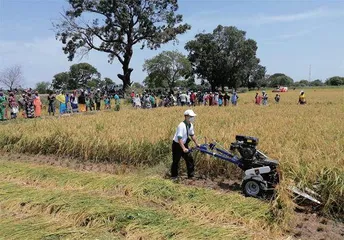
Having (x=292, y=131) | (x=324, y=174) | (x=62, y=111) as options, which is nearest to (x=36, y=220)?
(x=324, y=174)

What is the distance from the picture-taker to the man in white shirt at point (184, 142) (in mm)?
6922

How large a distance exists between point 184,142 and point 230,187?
1.30 metres

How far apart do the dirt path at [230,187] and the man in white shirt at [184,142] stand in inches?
9.8

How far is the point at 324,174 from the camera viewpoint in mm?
5648

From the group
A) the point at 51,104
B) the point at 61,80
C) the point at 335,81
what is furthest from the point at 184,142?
the point at 335,81

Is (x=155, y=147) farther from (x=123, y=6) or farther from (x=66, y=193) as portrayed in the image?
(x=123, y=6)

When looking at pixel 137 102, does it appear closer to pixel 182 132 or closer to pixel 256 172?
pixel 182 132

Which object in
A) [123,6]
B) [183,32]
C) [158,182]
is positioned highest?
[123,6]

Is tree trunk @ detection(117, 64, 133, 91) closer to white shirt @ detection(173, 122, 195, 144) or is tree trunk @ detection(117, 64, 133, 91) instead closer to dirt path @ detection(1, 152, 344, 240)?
dirt path @ detection(1, 152, 344, 240)

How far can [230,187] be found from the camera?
261 inches

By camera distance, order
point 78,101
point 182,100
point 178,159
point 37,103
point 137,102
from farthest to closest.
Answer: point 137,102, point 182,100, point 78,101, point 37,103, point 178,159

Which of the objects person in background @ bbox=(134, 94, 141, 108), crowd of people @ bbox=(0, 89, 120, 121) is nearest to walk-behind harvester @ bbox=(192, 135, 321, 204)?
crowd of people @ bbox=(0, 89, 120, 121)

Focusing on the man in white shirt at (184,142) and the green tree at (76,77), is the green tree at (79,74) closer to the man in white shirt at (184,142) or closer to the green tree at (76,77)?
the green tree at (76,77)

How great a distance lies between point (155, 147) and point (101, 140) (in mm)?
1649
